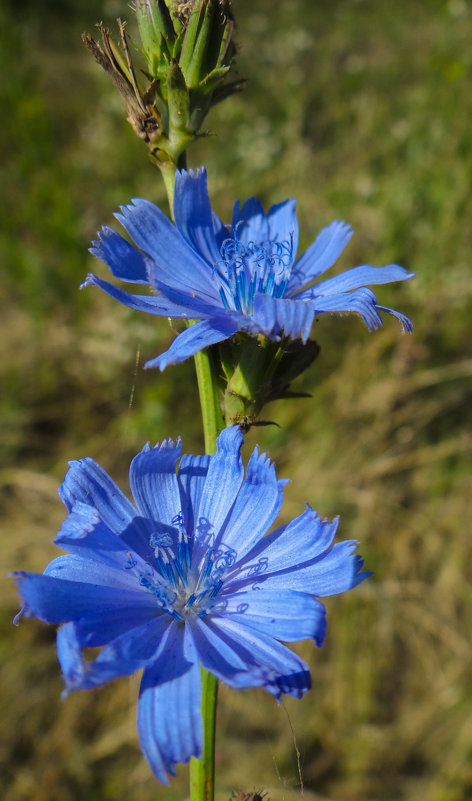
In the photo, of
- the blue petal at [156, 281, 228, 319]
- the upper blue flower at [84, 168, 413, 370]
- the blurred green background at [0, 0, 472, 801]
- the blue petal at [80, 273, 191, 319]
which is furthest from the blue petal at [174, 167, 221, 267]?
the blurred green background at [0, 0, 472, 801]

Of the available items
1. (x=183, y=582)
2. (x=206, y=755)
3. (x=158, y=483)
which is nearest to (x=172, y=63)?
(x=158, y=483)

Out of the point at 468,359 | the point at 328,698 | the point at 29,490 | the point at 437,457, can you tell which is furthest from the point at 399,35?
the point at 328,698

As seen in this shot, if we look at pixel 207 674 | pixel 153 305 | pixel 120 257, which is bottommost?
pixel 207 674

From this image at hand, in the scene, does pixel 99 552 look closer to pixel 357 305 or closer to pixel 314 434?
pixel 357 305

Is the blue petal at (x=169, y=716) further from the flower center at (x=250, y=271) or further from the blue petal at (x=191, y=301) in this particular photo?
the flower center at (x=250, y=271)

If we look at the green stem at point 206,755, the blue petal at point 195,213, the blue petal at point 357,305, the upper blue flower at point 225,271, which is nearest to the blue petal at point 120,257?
the upper blue flower at point 225,271

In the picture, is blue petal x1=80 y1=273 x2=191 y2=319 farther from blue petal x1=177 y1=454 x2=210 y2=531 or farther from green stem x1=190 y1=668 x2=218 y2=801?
green stem x1=190 y1=668 x2=218 y2=801
